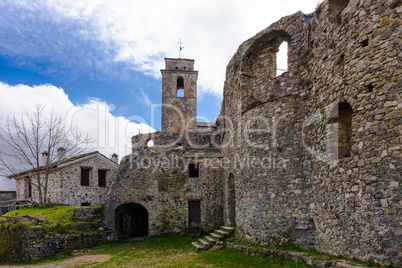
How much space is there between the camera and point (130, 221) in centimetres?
1919

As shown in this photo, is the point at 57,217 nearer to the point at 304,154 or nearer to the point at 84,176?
the point at 84,176

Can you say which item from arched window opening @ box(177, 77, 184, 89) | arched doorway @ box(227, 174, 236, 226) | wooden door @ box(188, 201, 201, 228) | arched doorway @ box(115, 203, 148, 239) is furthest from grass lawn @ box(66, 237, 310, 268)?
arched window opening @ box(177, 77, 184, 89)

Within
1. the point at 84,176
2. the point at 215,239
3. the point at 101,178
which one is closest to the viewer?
the point at 215,239

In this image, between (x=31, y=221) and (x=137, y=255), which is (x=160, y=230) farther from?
(x=31, y=221)

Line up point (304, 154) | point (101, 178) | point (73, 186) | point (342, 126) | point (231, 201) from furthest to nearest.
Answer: point (101, 178) → point (73, 186) → point (231, 201) → point (304, 154) → point (342, 126)

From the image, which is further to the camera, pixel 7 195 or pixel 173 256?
pixel 7 195

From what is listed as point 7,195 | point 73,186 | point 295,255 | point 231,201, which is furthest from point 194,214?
point 7,195

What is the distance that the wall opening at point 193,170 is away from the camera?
1800 centimetres

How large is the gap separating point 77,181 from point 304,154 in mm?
18129

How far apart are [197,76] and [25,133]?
18959 mm

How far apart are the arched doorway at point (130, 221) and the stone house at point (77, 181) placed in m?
3.42

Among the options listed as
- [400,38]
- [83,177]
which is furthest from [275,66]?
[83,177]

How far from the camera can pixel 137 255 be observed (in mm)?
13000

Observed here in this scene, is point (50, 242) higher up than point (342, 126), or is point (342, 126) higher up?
point (342, 126)
